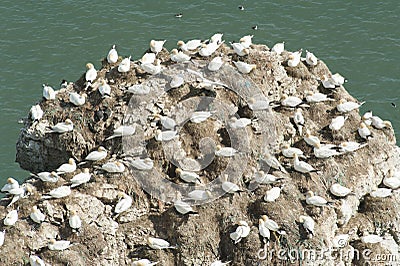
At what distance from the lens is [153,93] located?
27.2 metres

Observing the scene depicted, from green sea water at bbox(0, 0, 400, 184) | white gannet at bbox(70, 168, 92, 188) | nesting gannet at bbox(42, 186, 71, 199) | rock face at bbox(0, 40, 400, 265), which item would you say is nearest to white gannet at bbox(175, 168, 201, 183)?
rock face at bbox(0, 40, 400, 265)

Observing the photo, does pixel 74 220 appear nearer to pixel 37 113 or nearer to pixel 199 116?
pixel 37 113

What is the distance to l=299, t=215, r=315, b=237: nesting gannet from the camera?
24.7 meters

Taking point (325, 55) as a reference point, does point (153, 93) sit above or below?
above

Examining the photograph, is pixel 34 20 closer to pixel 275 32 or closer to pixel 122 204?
pixel 275 32

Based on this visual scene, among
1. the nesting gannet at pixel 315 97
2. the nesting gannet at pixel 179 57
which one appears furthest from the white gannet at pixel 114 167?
the nesting gannet at pixel 315 97

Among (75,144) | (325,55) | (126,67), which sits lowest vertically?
(325,55)

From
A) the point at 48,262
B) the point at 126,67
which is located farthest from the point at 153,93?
the point at 48,262

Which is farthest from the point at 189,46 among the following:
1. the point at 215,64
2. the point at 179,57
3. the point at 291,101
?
the point at 291,101

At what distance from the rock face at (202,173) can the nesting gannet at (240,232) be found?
0.28 meters

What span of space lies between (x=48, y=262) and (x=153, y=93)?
22.7 feet

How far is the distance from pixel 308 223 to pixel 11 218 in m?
9.14

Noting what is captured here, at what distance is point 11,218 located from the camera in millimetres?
24078

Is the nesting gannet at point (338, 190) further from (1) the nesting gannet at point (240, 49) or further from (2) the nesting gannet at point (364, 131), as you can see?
(1) the nesting gannet at point (240, 49)
